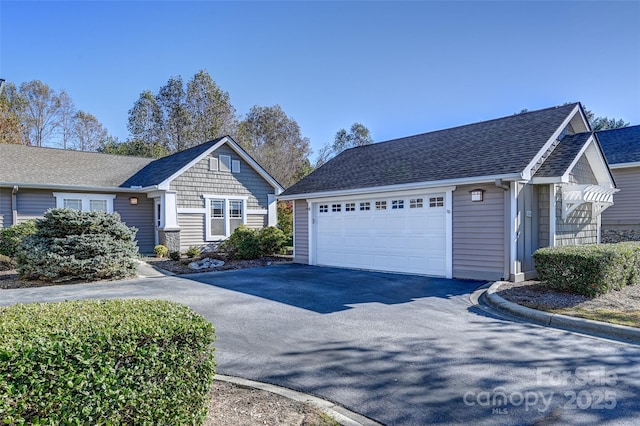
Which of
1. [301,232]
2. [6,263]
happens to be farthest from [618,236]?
[6,263]

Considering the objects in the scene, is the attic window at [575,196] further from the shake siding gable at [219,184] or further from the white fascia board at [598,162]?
the shake siding gable at [219,184]

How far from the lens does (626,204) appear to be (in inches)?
655

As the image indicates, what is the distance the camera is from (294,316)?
6.83 m

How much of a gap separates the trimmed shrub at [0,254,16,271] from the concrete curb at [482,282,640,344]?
1445cm

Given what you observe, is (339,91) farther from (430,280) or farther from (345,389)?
(345,389)

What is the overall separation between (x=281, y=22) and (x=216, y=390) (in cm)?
1262

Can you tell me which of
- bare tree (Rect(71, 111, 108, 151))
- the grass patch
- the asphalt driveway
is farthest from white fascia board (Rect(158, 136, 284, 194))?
bare tree (Rect(71, 111, 108, 151))

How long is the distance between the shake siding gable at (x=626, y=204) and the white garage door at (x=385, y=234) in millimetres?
11175

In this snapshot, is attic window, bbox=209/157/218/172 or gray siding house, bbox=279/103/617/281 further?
attic window, bbox=209/157/218/172

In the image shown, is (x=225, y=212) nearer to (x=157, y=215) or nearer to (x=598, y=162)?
(x=157, y=215)

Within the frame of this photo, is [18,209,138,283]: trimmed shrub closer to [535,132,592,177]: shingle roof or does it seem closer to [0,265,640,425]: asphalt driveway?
[0,265,640,425]: asphalt driveway

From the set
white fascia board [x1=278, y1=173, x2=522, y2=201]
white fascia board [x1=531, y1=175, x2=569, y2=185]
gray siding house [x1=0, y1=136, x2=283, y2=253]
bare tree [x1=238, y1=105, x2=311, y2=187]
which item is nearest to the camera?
white fascia board [x1=278, y1=173, x2=522, y2=201]

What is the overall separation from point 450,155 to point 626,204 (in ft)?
33.9

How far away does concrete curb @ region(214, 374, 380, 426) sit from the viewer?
3.22 meters
